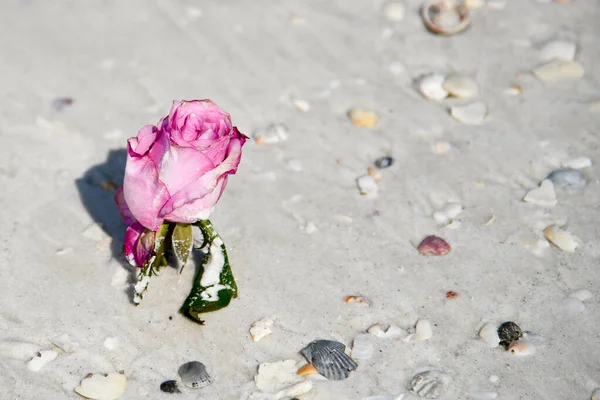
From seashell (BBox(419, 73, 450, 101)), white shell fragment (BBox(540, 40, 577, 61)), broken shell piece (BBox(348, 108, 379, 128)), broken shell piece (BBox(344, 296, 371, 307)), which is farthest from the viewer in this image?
white shell fragment (BBox(540, 40, 577, 61))

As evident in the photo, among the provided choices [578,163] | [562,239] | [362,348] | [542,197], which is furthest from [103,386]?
[578,163]

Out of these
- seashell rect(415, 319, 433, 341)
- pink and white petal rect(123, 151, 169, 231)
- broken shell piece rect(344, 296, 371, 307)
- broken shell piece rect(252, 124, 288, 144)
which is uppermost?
pink and white petal rect(123, 151, 169, 231)

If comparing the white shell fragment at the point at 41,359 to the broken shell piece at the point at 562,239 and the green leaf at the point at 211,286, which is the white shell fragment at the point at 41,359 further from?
the broken shell piece at the point at 562,239

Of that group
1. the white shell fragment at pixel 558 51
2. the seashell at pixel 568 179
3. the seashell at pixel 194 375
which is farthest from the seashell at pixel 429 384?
the white shell fragment at pixel 558 51

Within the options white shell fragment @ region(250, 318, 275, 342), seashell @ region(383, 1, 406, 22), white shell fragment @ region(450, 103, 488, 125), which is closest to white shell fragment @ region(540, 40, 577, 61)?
white shell fragment @ region(450, 103, 488, 125)

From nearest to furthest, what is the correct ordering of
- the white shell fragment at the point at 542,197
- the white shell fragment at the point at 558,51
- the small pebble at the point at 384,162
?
the white shell fragment at the point at 542,197 → the small pebble at the point at 384,162 → the white shell fragment at the point at 558,51

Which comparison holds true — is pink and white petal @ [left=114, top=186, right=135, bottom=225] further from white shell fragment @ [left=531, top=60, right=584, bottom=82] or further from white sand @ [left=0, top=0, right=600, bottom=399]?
white shell fragment @ [left=531, top=60, right=584, bottom=82]
